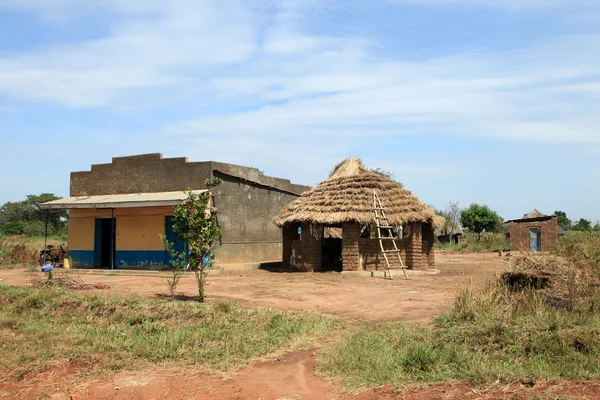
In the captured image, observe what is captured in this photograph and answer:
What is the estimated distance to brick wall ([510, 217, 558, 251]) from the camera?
1206 inches

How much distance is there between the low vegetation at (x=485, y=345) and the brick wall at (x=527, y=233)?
2376 cm

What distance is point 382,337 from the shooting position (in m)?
7.69

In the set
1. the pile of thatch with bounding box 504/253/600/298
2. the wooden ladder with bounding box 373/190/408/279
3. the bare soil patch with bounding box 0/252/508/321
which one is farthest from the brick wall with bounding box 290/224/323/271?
the pile of thatch with bounding box 504/253/600/298

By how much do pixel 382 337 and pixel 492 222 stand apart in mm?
43439

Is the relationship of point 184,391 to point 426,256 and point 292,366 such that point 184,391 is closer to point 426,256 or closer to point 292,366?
point 292,366

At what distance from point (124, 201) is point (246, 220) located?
495cm

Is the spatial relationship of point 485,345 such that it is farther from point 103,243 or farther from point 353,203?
point 103,243

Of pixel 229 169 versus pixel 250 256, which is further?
pixel 250 256

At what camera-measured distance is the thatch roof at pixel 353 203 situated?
18.2m

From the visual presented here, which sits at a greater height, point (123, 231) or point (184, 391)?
point (123, 231)

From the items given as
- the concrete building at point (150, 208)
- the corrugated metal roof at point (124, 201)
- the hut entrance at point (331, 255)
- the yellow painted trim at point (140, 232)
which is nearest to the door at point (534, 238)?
the hut entrance at point (331, 255)

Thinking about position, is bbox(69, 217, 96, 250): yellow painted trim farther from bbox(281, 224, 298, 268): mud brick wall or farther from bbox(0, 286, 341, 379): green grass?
bbox(0, 286, 341, 379): green grass

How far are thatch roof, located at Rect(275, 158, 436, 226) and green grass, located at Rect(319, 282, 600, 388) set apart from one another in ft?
32.5

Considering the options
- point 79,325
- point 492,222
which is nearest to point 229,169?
point 79,325
